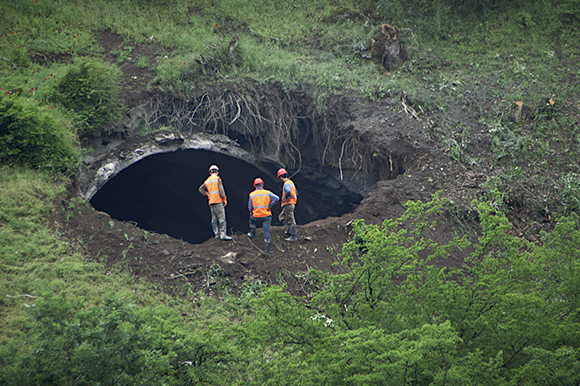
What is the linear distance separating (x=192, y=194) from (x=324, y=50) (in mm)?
6677

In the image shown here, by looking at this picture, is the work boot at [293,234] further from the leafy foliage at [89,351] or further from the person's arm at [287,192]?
the leafy foliage at [89,351]

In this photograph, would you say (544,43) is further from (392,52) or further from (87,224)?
(87,224)

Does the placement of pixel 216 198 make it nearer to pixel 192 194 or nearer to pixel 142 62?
pixel 142 62

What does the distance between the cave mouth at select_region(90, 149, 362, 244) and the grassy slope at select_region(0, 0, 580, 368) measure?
295 cm

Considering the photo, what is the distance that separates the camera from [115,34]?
53.7 feet

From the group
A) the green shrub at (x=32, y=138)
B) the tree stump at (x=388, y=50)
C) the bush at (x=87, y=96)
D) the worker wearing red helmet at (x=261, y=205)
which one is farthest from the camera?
the tree stump at (x=388, y=50)

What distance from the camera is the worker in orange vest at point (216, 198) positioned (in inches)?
403

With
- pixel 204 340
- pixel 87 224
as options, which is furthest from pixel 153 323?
pixel 87 224

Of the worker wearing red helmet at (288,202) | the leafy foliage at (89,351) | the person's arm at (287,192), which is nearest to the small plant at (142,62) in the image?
the worker wearing red helmet at (288,202)

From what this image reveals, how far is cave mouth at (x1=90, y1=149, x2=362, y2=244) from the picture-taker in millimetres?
15594

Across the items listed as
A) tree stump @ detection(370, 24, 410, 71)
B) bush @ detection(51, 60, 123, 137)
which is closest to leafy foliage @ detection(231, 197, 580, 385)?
bush @ detection(51, 60, 123, 137)

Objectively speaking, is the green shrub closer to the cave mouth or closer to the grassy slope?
the grassy slope

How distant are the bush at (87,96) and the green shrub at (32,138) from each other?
0.91 m

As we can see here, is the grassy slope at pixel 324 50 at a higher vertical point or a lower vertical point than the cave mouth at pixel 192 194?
higher
